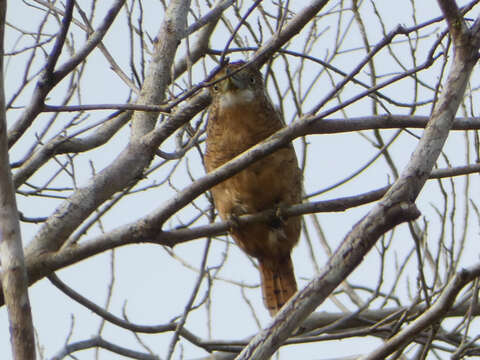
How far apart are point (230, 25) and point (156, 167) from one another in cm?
139

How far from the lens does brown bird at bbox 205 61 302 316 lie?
165 inches

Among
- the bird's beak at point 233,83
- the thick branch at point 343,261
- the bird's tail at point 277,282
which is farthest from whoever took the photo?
the bird's tail at point 277,282

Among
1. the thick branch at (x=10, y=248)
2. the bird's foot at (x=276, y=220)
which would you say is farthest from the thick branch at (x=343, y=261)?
the bird's foot at (x=276, y=220)

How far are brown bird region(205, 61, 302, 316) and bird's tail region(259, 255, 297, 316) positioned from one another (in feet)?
0.82

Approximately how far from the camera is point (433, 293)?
3588 millimetres

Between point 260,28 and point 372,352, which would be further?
point 260,28

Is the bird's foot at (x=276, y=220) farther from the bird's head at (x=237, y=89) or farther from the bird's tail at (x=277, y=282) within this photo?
the bird's head at (x=237, y=89)

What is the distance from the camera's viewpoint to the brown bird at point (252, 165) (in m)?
4.19

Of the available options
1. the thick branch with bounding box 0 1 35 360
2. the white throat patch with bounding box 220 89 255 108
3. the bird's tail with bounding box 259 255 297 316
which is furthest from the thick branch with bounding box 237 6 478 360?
the bird's tail with bounding box 259 255 297 316

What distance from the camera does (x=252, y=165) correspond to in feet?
13.8

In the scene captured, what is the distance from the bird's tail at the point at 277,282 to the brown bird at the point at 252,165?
0.25 m

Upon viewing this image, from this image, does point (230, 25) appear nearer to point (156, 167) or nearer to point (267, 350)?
point (156, 167)

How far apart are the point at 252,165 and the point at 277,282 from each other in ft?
3.24

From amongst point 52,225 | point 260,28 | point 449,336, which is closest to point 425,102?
point 260,28
